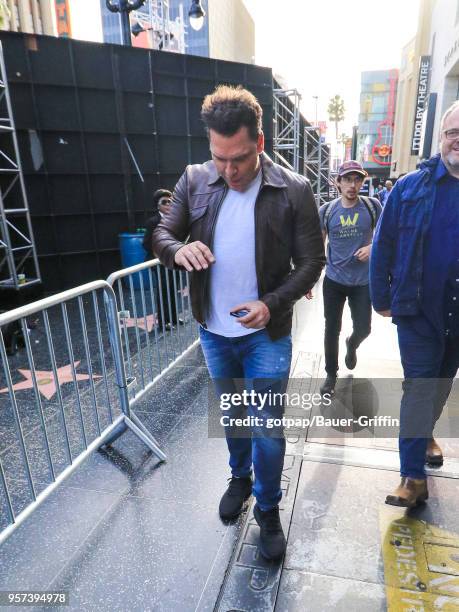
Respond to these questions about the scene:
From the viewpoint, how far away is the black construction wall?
27.7 feet

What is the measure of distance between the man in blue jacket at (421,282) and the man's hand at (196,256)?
113 centimetres

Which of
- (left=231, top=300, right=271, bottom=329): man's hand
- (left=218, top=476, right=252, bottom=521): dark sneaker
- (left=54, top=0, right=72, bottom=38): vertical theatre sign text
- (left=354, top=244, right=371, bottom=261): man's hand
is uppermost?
(left=54, top=0, right=72, bottom=38): vertical theatre sign text

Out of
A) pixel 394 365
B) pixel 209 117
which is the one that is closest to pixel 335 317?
pixel 394 365

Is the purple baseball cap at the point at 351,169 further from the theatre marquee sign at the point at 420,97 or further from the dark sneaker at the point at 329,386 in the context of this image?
the theatre marquee sign at the point at 420,97

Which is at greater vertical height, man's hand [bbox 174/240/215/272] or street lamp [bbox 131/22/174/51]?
street lamp [bbox 131/22/174/51]

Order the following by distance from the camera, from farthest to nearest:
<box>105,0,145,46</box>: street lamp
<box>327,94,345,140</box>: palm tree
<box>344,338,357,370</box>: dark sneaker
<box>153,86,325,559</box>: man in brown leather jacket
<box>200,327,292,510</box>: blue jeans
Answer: <box>327,94,345,140</box>: palm tree < <box>105,0,145,46</box>: street lamp < <box>344,338,357,370</box>: dark sneaker < <box>200,327,292,510</box>: blue jeans < <box>153,86,325,559</box>: man in brown leather jacket

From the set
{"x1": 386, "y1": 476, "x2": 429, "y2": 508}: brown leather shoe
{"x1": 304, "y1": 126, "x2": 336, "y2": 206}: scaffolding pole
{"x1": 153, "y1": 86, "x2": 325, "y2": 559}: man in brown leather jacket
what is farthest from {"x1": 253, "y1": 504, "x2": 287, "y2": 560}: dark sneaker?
{"x1": 304, "y1": 126, "x2": 336, "y2": 206}: scaffolding pole

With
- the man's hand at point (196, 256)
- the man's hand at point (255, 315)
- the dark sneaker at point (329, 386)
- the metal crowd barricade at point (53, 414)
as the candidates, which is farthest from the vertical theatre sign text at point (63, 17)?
the man's hand at point (255, 315)

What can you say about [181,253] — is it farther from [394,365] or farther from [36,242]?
[36,242]

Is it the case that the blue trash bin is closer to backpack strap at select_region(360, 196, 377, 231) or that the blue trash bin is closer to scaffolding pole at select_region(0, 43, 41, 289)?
scaffolding pole at select_region(0, 43, 41, 289)

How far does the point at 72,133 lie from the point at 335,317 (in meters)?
7.48

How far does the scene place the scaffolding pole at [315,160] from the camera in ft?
68.5

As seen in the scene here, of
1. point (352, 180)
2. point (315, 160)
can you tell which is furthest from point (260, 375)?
point (315, 160)

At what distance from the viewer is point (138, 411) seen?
155 inches
